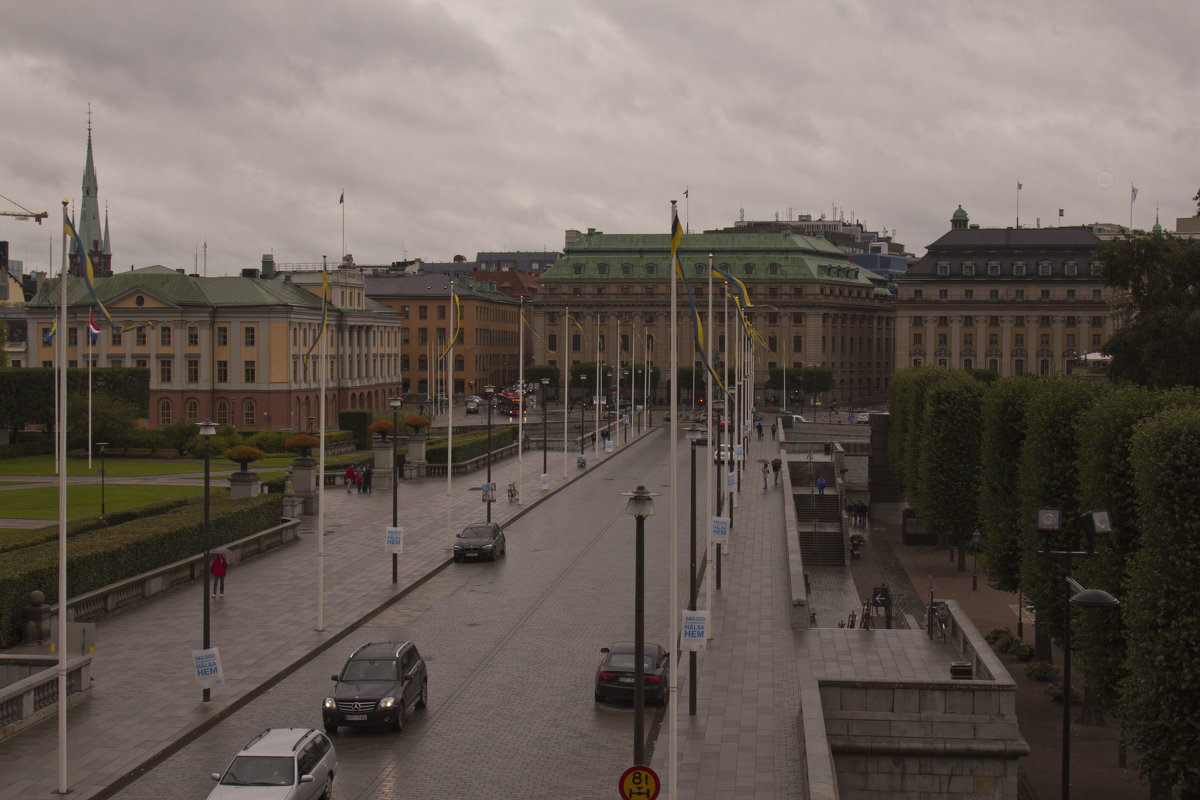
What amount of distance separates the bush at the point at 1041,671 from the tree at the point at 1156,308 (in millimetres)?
26705

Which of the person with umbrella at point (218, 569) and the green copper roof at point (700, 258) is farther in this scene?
the green copper roof at point (700, 258)

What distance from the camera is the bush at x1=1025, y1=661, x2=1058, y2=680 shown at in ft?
116

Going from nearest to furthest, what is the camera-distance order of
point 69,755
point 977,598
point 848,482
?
1. point 69,755
2. point 977,598
3. point 848,482

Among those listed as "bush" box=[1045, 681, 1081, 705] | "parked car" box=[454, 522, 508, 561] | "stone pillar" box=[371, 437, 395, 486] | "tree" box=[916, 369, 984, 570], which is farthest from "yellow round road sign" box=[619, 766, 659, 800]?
"stone pillar" box=[371, 437, 395, 486]

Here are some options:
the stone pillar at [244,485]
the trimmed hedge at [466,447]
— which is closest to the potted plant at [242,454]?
the stone pillar at [244,485]

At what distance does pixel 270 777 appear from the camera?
20.5 metres

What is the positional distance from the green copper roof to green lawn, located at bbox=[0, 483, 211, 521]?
100478mm

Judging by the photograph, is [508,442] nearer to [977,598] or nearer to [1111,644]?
A: [977,598]

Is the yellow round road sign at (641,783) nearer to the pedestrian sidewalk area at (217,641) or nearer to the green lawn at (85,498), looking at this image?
the pedestrian sidewalk area at (217,641)

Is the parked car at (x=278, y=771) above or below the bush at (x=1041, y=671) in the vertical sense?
above

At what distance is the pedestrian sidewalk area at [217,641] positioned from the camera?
78.1 ft

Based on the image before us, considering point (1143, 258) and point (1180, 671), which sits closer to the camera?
point (1180, 671)

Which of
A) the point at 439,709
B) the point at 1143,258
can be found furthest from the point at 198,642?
the point at 1143,258

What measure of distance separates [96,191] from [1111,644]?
13425cm
